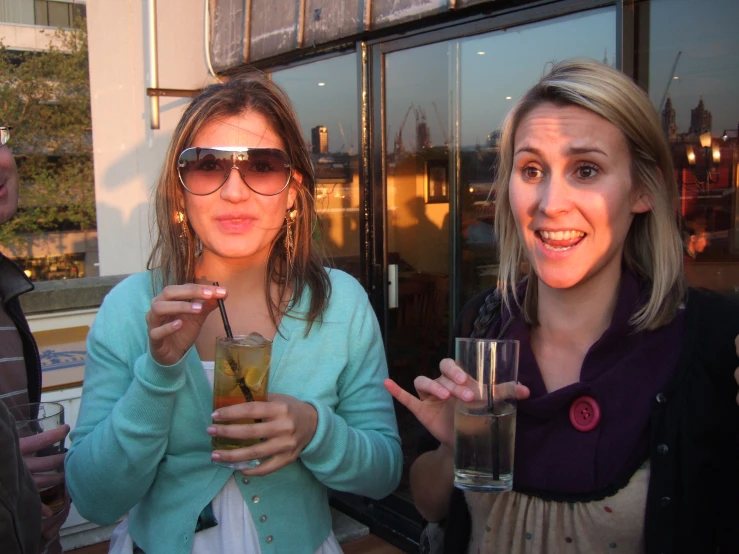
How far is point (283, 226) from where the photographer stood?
6.46 feet

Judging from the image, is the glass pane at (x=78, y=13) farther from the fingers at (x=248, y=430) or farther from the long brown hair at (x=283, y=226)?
the fingers at (x=248, y=430)

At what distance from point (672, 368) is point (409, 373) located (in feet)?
8.91

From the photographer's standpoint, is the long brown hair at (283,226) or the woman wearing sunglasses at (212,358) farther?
the long brown hair at (283,226)

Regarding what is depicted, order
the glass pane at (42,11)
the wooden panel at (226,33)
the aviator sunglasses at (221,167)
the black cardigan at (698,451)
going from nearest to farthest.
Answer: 1. the black cardigan at (698,451)
2. the aviator sunglasses at (221,167)
3. the wooden panel at (226,33)
4. the glass pane at (42,11)

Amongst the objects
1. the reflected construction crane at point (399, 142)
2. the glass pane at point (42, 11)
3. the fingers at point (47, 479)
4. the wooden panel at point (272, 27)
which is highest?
the glass pane at point (42, 11)

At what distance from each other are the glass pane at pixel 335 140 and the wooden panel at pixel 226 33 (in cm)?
41

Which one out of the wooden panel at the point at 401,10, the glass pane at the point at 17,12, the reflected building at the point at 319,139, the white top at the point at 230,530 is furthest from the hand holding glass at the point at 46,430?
the glass pane at the point at 17,12

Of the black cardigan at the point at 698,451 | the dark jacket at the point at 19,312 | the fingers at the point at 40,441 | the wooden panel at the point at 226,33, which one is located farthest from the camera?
the wooden panel at the point at 226,33

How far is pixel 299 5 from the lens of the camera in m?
4.12

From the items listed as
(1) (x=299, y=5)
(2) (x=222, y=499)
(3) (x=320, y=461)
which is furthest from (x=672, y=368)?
(1) (x=299, y=5)

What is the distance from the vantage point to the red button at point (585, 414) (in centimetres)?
150

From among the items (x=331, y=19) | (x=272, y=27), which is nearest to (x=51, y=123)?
(x=272, y=27)

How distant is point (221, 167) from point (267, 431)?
2.34 ft

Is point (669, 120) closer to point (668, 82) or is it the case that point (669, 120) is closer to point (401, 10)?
point (668, 82)
